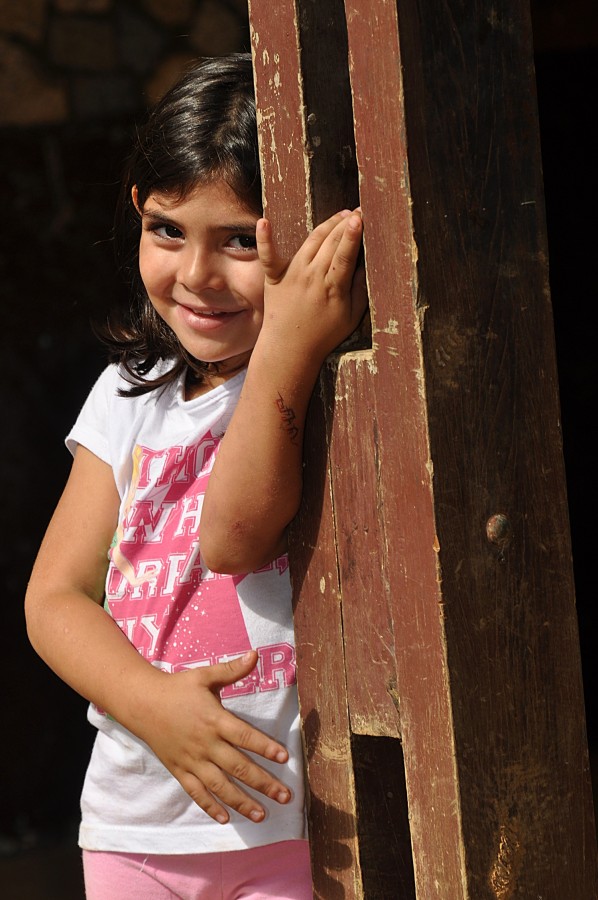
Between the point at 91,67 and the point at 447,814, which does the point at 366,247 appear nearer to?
the point at 447,814

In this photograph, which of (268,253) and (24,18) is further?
(24,18)

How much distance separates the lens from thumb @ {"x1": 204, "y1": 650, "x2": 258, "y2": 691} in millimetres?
1356

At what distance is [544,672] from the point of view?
113 cm

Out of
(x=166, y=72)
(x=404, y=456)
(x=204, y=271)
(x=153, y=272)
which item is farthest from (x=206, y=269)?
(x=166, y=72)

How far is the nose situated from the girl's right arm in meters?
0.37

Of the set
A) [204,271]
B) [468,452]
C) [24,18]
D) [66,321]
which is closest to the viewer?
[468,452]

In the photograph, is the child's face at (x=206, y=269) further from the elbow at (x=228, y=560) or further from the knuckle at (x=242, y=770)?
the knuckle at (x=242, y=770)

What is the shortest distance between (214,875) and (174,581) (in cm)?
40

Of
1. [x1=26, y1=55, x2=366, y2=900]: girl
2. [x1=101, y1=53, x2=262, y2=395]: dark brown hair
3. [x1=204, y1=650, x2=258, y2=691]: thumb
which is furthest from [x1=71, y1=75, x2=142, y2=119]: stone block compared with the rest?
[x1=204, y1=650, x2=258, y2=691]: thumb

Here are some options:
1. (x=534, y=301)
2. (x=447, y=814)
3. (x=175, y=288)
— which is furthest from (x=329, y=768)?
(x=175, y=288)

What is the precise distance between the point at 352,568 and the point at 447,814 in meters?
0.26

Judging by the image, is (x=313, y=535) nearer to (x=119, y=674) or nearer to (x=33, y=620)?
(x=119, y=674)

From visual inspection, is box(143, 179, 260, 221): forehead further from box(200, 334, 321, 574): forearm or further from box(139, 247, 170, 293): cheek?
box(200, 334, 321, 574): forearm

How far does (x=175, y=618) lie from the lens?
5.38ft
